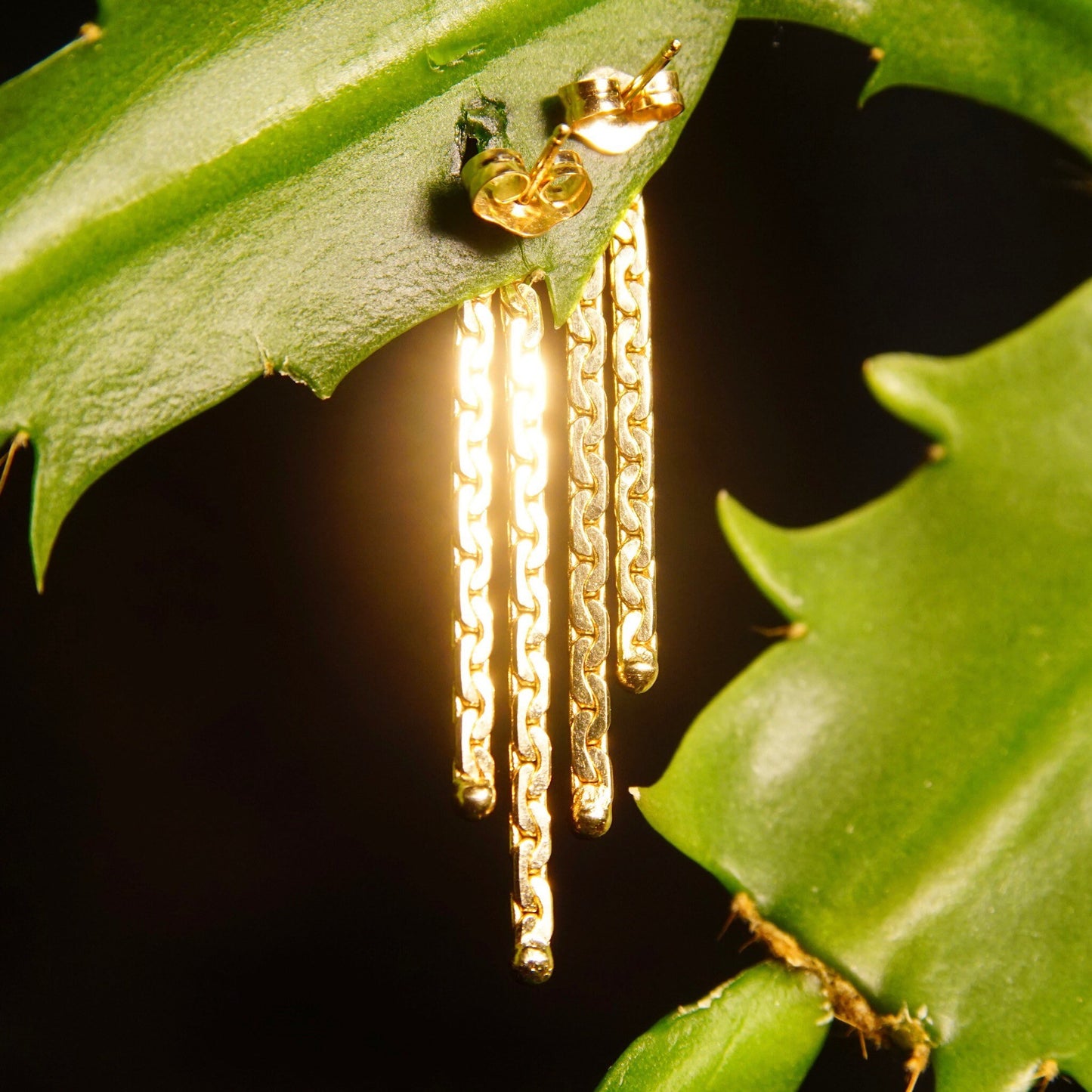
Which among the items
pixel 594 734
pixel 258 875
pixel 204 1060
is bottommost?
pixel 204 1060

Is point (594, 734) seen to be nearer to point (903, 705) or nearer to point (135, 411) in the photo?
point (903, 705)

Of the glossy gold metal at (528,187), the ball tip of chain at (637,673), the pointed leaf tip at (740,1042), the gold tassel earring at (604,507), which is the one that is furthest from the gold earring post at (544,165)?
the pointed leaf tip at (740,1042)

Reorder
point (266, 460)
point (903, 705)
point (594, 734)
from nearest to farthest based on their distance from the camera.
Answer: point (903, 705), point (594, 734), point (266, 460)

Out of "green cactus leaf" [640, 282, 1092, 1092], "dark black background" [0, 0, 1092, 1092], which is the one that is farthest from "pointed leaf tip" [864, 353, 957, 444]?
"dark black background" [0, 0, 1092, 1092]

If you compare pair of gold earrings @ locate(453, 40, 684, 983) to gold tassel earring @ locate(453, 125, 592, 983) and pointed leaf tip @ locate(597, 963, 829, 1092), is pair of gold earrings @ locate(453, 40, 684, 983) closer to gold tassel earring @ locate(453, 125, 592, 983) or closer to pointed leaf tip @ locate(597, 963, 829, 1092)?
gold tassel earring @ locate(453, 125, 592, 983)

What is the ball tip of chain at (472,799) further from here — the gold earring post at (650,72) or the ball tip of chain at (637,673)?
the gold earring post at (650,72)

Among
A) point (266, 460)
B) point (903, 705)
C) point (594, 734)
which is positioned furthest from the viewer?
point (266, 460)

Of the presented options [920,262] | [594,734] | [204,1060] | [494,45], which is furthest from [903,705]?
[204,1060]
